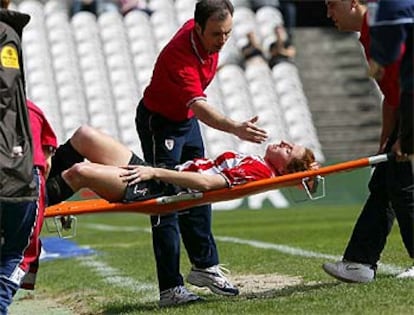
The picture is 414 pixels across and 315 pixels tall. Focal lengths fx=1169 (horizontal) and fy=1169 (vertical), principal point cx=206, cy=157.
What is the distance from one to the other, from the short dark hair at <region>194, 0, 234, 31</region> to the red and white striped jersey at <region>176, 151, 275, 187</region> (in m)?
0.89

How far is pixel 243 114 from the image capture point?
27.7m

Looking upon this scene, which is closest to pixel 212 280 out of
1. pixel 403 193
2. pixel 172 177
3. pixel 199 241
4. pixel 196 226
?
pixel 199 241

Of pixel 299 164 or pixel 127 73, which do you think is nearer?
pixel 299 164

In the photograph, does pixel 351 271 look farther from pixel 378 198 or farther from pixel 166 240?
pixel 166 240

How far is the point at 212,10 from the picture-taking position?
25.2 ft

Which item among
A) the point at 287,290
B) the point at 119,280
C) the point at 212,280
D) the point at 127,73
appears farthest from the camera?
the point at 127,73

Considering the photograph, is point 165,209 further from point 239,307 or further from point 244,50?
point 244,50

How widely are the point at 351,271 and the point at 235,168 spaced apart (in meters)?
1.06

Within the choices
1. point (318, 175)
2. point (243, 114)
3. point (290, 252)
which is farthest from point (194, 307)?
point (243, 114)

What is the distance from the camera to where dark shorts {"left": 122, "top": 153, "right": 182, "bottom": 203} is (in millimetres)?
7449

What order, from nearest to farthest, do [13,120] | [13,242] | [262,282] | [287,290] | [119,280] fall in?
[13,120] < [13,242] < [287,290] < [262,282] < [119,280]

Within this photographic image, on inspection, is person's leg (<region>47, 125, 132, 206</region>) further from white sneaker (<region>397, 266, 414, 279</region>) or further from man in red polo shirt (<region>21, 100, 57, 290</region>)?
white sneaker (<region>397, 266, 414, 279</region>)

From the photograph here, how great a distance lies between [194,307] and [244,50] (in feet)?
71.6

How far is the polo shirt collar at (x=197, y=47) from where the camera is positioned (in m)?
7.85
